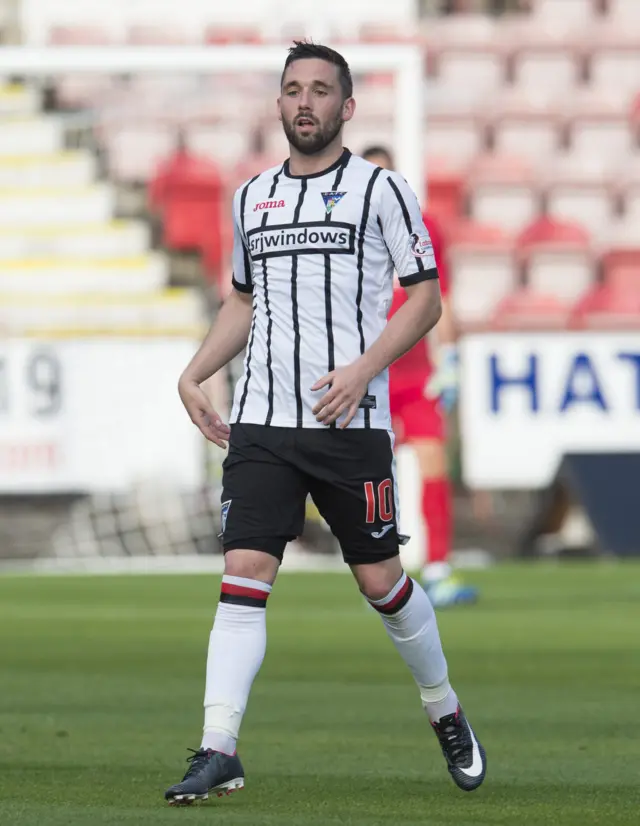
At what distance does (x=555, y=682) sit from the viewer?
6.11 meters

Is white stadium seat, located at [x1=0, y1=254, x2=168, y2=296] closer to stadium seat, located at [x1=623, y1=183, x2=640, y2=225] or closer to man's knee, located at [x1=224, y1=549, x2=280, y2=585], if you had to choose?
stadium seat, located at [x1=623, y1=183, x2=640, y2=225]

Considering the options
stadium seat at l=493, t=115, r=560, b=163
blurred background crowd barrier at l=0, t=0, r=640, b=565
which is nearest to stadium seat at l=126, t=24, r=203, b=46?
blurred background crowd barrier at l=0, t=0, r=640, b=565

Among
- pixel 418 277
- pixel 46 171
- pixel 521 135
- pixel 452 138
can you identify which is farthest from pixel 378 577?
pixel 521 135

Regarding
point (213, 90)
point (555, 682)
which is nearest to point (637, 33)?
point (213, 90)

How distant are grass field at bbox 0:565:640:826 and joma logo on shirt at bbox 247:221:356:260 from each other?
3.54ft

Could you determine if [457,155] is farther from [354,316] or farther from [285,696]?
[354,316]

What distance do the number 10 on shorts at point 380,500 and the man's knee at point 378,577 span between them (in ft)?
0.34

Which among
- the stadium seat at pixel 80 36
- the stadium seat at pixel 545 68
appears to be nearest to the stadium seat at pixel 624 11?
the stadium seat at pixel 545 68

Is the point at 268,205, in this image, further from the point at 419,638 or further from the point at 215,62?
the point at 215,62

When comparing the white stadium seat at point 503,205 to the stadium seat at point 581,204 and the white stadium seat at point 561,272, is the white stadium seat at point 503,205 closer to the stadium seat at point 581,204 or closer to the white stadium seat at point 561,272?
the stadium seat at point 581,204

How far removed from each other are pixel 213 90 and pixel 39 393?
12.9 ft

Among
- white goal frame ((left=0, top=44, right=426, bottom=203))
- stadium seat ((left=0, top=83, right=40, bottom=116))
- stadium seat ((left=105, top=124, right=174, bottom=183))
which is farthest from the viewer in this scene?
stadium seat ((left=105, top=124, right=174, bottom=183))

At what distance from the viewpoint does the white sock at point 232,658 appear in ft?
12.3

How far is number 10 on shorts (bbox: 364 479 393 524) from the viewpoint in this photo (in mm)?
3879
